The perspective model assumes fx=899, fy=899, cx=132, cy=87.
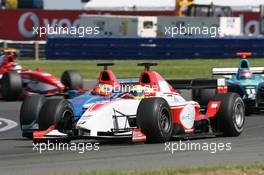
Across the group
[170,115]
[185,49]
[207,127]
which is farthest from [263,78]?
[185,49]

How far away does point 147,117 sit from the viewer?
1230cm

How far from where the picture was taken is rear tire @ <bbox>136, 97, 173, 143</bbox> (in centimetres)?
1228

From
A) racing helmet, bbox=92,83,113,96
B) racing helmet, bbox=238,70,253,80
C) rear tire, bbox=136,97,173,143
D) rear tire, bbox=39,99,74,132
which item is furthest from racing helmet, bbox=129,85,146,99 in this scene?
racing helmet, bbox=238,70,253,80

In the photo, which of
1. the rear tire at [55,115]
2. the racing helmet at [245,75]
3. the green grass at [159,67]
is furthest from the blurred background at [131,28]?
the rear tire at [55,115]

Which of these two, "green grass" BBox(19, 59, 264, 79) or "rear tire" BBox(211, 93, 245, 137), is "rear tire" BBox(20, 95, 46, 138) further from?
"green grass" BBox(19, 59, 264, 79)

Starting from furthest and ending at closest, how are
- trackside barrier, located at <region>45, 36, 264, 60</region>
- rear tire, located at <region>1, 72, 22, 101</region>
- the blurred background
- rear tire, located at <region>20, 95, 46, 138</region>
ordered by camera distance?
the blurred background → trackside barrier, located at <region>45, 36, 264, 60</region> → rear tire, located at <region>1, 72, 22, 101</region> → rear tire, located at <region>20, 95, 46, 138</region>

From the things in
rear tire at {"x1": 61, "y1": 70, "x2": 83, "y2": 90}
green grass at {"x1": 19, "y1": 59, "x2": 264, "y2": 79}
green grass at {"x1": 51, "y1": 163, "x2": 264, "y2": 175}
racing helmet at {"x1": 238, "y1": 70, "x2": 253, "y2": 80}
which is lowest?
green grass at {"x1": 19, "y1": 59, "x2": 264, "y2": 79}

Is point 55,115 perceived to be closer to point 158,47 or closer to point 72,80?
point 72,80

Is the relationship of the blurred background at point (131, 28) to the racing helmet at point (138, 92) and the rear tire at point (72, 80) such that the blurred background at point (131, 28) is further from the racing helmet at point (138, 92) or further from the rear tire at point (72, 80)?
the racing helmet at point (138, 92)

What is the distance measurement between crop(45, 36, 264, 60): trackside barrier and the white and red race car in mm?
21827

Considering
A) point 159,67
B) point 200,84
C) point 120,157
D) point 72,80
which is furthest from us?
point 159,67

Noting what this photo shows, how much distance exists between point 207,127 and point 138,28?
1458 inches

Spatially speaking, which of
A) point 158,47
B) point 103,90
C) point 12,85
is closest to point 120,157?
point 103,90

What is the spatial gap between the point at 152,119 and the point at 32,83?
1079 centimetres
